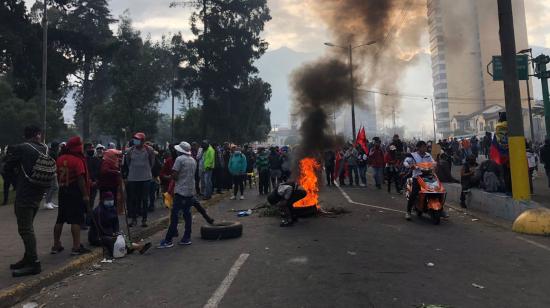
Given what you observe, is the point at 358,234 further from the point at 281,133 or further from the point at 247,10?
the point at 281,133

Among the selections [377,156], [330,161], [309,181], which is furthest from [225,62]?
[309,181]

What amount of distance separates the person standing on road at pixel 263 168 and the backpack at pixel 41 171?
984 centimetres

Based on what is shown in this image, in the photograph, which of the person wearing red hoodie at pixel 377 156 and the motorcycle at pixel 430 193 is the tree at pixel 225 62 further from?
the motorcycle at pixel 430 193

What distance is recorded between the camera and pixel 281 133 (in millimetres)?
120688

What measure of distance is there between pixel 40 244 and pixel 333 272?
5.20 meters

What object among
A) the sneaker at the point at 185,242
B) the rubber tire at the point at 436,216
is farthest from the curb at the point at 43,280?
the rubber tire at the point at 436,216

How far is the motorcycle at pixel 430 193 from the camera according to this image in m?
8.31

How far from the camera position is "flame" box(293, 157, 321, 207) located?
378 inches

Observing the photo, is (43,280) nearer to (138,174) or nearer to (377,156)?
(138,174)

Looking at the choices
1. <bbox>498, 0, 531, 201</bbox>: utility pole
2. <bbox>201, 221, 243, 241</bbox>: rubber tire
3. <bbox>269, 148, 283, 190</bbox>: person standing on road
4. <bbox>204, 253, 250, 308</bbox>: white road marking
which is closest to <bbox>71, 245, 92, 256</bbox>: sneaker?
<bbox>201, 221, 243, 241</bbox>: rubber tire

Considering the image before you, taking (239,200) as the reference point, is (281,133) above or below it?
above

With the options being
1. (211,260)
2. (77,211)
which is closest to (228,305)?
(211,260)

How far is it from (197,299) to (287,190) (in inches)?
183

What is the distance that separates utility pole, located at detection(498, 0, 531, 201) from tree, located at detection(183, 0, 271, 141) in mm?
30130
